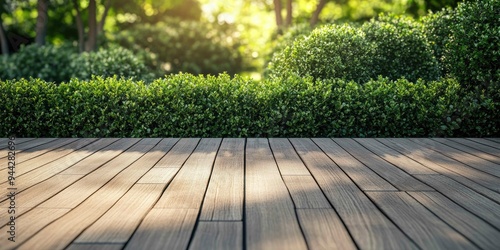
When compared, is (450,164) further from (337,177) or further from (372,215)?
(372,215)

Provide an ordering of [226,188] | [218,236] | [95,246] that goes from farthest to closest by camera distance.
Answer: [226,188] → [218,236] → [95,246]

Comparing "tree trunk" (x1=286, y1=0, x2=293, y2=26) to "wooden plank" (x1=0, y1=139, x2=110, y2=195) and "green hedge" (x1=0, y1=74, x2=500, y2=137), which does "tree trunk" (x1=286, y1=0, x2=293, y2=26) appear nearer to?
"green hedge" (x1=0, y1=74, x2=500, y2=137)

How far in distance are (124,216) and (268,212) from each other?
2.44 feet

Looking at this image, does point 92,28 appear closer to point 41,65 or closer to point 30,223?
point 41,65

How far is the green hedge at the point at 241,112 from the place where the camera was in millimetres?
5762

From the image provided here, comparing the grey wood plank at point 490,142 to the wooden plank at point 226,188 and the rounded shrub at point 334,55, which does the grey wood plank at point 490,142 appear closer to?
the rounded shrub at point 334,55

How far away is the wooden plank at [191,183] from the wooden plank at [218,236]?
1.11 ft

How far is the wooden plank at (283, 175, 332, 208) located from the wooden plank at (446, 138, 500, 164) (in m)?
1.85

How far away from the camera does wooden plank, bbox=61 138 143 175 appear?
3.80 metres

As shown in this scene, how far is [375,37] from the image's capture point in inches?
300

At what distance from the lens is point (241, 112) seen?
19.0 feet

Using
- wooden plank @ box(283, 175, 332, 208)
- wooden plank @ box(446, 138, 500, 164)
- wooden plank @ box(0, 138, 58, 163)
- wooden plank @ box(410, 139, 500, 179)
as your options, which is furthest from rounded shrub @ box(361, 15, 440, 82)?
wooden plank @ box(0, 138, 58, 163)

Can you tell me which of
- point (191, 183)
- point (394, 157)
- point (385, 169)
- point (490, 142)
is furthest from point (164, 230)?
point (490, 142)

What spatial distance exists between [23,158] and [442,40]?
20.9 ft
